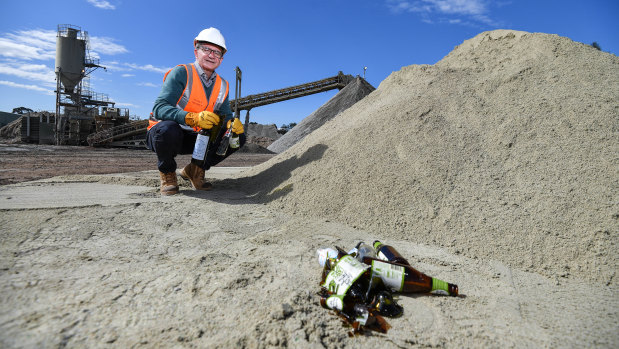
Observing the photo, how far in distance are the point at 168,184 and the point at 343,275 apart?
270 centimetres

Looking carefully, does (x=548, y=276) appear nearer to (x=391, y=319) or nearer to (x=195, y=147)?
(x=391, y=319)

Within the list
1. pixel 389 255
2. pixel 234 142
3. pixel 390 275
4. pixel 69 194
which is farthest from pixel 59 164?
pixel 390 275

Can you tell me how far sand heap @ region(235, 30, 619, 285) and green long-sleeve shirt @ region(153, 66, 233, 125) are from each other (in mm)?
1138

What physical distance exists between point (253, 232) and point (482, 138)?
225 centimetres

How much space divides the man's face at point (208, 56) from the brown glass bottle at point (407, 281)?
306 cm

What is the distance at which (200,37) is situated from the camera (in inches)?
147

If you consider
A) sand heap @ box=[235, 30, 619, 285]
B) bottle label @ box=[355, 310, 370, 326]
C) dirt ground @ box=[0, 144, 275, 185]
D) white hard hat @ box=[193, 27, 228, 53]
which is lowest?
bottle label @ box=[355, 310, 370, 326]

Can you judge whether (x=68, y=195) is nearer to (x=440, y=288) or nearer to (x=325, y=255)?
(x=325, y=255)

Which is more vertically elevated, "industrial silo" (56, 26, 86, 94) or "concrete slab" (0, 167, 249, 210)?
"industrial silo" (56, 26, 86, 94)

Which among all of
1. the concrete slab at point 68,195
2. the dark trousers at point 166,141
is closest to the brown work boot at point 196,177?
the dark trousers at point 166,141

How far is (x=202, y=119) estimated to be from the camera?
346 cm

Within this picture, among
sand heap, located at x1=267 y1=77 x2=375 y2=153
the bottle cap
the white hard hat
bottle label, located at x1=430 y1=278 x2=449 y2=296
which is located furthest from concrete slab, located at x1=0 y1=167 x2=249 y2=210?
sand heap, located at x1=267 y1=77 x2=375 y2=153

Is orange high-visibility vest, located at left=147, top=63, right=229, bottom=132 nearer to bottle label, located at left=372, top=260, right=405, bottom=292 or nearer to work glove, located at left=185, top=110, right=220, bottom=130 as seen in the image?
work glove, located at left=185, top=110, right=220, bottom=130

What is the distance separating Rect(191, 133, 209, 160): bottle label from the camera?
378cm
